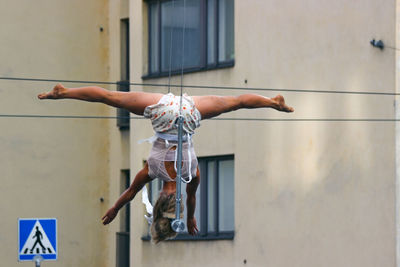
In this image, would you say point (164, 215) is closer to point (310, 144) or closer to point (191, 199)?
point (191, 199)

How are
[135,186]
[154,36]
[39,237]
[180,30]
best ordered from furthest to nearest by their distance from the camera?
[154,36]
[180,30]
[39,237]
[135,186]

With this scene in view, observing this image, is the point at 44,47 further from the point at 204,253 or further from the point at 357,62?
the point at 357,62

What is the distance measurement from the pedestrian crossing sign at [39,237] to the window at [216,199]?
4.35m

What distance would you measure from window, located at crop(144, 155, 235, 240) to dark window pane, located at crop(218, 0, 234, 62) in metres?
1.96

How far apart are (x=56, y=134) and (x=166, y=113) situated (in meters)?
15.8

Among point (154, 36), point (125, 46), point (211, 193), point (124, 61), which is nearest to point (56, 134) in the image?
point (124, 61)

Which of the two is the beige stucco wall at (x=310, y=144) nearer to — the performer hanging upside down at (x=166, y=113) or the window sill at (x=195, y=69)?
the window sill at (x=195, y=69)

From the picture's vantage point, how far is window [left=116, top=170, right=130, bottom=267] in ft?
90.3

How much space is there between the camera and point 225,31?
79.2ft

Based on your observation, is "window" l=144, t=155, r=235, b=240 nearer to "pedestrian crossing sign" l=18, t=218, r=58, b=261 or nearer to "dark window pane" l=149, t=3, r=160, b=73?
"dark window pane" l=149, t=3, r=160, b=73

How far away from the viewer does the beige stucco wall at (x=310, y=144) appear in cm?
2100

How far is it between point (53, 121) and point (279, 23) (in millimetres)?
6433

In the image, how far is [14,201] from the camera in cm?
2628

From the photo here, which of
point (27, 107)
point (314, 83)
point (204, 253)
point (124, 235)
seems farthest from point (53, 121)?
point (314, 83)
